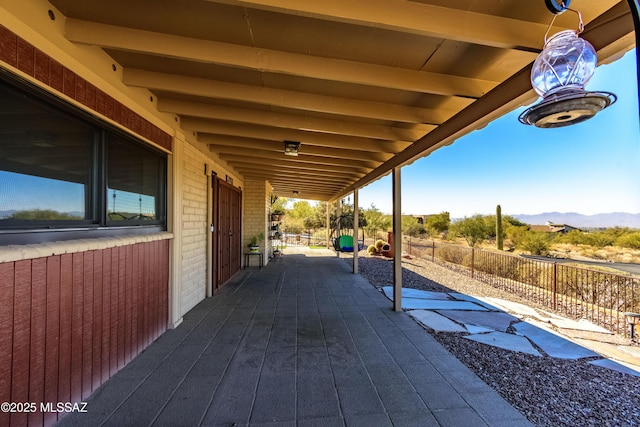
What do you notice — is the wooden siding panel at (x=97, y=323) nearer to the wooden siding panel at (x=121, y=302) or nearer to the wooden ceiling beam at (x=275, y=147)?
the wooden siding panel at (x=121, y=302)

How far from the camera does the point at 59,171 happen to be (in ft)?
5.69

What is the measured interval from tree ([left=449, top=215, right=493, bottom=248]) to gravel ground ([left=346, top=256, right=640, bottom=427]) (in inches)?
520

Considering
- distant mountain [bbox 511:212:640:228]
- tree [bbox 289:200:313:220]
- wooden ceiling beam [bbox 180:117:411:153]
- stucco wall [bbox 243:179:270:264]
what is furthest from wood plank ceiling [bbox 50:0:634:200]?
tree [bbox 289:200:313:220]

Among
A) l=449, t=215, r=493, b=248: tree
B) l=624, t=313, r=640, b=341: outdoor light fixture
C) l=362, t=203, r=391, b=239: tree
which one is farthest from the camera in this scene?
l=362, t=203, r=391, b=239: tree

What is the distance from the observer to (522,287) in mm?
5859

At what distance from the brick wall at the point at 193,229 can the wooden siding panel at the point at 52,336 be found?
5.93 feet

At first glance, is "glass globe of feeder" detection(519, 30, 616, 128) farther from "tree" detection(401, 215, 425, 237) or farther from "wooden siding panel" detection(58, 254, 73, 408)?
"tree" detection(401, 215, 425, 237)

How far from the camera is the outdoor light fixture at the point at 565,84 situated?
0.97 meters

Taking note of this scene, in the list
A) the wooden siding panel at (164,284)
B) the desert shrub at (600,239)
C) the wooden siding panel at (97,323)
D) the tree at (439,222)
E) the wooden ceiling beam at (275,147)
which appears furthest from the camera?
the tree at (439,222)

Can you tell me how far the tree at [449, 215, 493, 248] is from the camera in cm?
1453

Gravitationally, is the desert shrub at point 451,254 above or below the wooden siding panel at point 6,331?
below

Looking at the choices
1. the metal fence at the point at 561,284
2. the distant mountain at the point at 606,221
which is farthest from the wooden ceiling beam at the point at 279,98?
the metal fence at the point at 561,284

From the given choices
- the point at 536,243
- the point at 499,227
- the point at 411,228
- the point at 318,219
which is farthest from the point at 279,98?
the point at 318,219

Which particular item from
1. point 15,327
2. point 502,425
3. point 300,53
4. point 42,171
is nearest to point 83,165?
point 42,171
